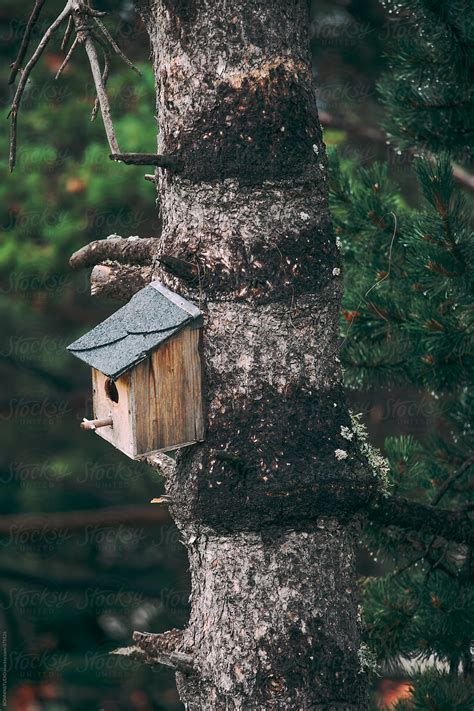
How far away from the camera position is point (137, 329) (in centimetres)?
220

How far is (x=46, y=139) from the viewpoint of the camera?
16.8ft

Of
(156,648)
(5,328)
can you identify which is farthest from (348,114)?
(156,648)

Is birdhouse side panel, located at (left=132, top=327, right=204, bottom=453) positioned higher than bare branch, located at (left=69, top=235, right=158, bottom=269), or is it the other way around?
bare branch, located at (left=69, top=235, right=158, bottom=269)

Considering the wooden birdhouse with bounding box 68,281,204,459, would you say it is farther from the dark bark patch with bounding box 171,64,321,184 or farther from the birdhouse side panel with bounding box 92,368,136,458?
the dark bark patch with bounding box 171,64,321,184

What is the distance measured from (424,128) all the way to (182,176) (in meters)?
1.22

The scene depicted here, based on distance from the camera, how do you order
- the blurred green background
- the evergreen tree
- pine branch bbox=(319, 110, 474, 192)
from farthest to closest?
pine branch bbox=(319, 110, 474, 192), the blurred green background, the evergreen tree

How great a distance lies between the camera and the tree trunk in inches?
80.9

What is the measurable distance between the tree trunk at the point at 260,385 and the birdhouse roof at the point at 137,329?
0.21 feet

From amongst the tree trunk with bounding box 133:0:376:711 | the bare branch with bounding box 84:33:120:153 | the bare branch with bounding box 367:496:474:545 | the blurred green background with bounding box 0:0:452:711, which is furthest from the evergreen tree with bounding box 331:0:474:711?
the blurred green background with bounding box 0:0:452:711

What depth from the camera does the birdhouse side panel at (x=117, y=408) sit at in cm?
219

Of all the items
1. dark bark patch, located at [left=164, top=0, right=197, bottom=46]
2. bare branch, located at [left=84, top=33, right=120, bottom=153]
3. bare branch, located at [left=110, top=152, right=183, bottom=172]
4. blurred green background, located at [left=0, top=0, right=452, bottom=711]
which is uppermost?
dark bark patch, located at [left=164, top=0, right=197, bottom=46]

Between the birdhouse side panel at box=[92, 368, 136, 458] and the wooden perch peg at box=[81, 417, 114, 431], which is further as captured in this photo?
the wooden perch peg at box=[81, 417, 114, 431]

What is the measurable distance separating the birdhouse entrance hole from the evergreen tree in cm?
90

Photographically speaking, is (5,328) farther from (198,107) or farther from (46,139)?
(198,107)
